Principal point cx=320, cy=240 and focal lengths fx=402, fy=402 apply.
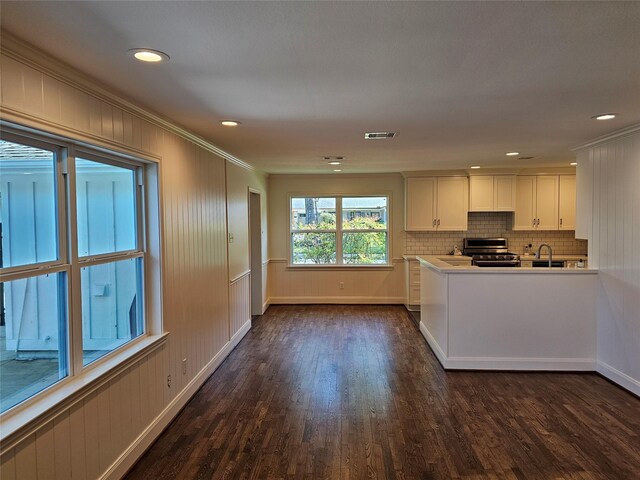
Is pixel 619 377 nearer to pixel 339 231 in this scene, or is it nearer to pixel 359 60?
pixel 359 60

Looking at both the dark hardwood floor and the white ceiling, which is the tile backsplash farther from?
the white ceiling

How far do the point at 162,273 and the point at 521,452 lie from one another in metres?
2.79

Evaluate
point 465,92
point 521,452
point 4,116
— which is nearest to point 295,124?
point 465,92

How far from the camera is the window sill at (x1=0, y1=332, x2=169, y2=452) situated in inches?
65.1

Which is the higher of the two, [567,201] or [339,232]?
[567,201]

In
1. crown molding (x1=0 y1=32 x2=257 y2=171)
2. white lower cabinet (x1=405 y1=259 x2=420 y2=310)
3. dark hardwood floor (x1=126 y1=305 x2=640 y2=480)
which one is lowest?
dark hardwood floor (x1=126 y1=305 x2=640 y2=480)

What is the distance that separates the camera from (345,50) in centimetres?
179

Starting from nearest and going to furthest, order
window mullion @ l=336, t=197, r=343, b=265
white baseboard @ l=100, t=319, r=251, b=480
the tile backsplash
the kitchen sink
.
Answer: white baseboard @ l=100, t=319, r=251, b=480, the kitchen sink, the tile backsplash, window mullion @ l=336, t=197, r=343, b=265

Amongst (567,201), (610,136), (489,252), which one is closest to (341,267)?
(489,252)

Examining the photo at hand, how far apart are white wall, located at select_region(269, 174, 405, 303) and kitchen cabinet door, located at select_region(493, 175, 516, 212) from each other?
1529mm

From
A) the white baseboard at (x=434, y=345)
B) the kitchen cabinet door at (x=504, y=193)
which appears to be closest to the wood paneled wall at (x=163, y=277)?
the white baseboard at (x=434, y=345)

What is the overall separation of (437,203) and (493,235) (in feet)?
3.86

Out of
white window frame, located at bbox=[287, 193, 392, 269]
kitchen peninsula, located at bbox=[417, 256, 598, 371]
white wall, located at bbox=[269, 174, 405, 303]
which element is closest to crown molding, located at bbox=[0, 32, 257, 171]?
kitchen peninsula, located at bbox=[417, 256, 598, 371]

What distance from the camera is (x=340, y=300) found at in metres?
7.31
